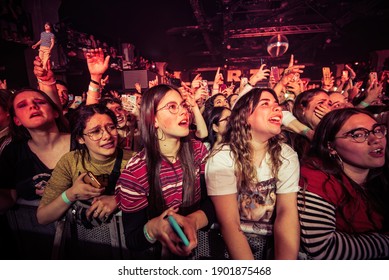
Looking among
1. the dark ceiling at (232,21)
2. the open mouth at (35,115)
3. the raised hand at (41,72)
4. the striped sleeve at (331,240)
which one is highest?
the dark ceiling at (232,21)

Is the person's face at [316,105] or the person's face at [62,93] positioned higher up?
the person's face at [62,93]

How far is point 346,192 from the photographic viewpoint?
0.92 meters

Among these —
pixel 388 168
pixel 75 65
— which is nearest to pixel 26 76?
pixel 75 65

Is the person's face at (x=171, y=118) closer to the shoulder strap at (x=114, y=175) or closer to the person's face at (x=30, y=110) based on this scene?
the shoulder strap at (x=114, y=175)

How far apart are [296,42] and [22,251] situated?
39.6 feet

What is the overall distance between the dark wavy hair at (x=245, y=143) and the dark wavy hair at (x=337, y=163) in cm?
18

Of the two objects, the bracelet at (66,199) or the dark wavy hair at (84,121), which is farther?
the dark wavy hair at (84,121)

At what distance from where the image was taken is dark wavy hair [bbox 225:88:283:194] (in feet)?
3.29

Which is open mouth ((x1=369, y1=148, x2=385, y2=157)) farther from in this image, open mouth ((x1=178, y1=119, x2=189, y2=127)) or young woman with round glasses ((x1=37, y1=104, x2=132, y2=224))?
young woman with round glasses ((x1=37, y1=104, x2=132, y2=224))

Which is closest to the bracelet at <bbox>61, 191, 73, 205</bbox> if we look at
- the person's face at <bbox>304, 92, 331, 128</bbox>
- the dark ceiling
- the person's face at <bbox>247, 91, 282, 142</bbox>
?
the person's face at <bbox>247, 91, 282, 142</bbox>

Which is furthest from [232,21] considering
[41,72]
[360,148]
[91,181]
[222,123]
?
[91,181]

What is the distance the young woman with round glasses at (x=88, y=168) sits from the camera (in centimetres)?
96

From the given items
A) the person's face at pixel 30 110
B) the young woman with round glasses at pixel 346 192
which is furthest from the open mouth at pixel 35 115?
the young woman with round glasses at pixel 346 192

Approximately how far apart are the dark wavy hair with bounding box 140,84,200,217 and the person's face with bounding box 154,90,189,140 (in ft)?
0.08
